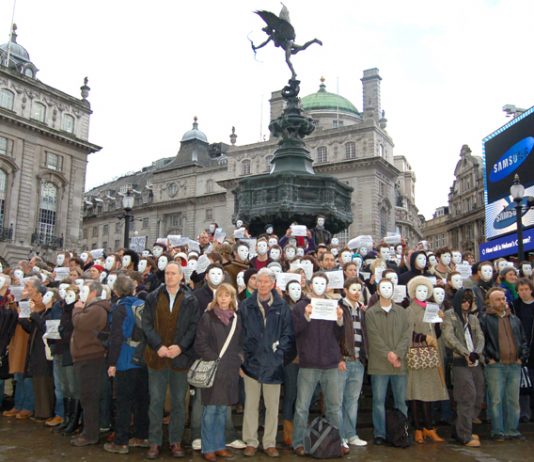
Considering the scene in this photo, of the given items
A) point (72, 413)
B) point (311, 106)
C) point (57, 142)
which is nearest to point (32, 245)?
point (57, 142)

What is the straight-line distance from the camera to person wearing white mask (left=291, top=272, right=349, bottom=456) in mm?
6711

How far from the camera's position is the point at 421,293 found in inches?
302

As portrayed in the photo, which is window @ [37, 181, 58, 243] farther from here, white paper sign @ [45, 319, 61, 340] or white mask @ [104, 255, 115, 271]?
white paper sign @ [45, 319, 61, 340]

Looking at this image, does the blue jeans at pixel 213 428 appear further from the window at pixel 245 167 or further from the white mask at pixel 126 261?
the window at pixel 245 167

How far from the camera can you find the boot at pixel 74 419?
749 cm

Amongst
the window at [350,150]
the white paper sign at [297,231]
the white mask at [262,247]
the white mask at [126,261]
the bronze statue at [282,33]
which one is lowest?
the white mask at [126,261]

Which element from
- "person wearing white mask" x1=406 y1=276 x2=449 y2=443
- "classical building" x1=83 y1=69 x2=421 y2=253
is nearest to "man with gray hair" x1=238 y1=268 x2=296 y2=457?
"person wearing white mask" x1=406 y1=276 x2=449 y2=443

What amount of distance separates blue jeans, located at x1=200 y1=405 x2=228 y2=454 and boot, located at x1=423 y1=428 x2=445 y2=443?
2.91m

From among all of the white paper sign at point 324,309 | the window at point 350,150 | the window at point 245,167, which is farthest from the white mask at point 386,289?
the window at point 245,167

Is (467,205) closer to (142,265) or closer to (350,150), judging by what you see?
(350,150)

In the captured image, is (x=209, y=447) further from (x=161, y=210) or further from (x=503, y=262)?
(x=161, y=210)

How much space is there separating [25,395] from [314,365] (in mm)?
5150

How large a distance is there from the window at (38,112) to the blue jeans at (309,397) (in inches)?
1820

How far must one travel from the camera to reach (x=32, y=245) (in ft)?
A: 151
